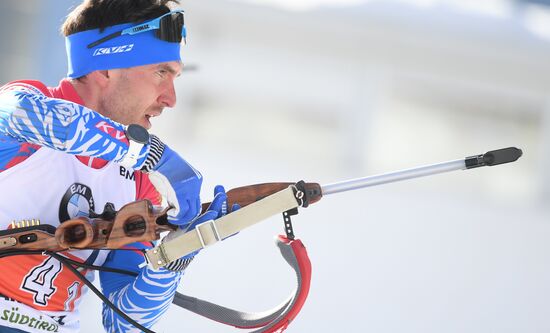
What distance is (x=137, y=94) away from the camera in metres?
2.08

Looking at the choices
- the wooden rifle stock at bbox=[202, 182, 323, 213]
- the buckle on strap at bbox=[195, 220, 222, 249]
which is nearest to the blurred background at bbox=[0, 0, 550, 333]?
the wooden rifle stock at bbox=[202, 182, 323, 213]

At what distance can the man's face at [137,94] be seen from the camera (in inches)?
81.9

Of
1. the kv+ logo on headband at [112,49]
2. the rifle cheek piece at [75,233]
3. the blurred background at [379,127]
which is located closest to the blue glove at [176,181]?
the rifle cheek piece at [75,233]

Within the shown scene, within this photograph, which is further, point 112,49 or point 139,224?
point 112,49

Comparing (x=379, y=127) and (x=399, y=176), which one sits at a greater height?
(x=399, y=176)

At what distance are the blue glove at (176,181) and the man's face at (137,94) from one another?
0.32 meters

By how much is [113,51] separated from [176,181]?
0.49 meters

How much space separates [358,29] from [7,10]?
2.16 meters

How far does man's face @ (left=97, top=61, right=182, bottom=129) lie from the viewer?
6.82ft

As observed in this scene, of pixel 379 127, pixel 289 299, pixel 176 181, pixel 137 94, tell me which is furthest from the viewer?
pixel 379 127

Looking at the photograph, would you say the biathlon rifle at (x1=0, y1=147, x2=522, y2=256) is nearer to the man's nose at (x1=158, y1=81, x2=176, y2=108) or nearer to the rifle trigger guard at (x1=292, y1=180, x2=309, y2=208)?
the rifle trigger guard at (x1=292, y1=180, x2=309, y2=208)

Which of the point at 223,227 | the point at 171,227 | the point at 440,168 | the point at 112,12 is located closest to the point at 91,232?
the point at 171,227

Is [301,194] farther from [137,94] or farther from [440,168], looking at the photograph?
[137,94]

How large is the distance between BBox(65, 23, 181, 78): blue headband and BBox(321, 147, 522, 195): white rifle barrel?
56cm
